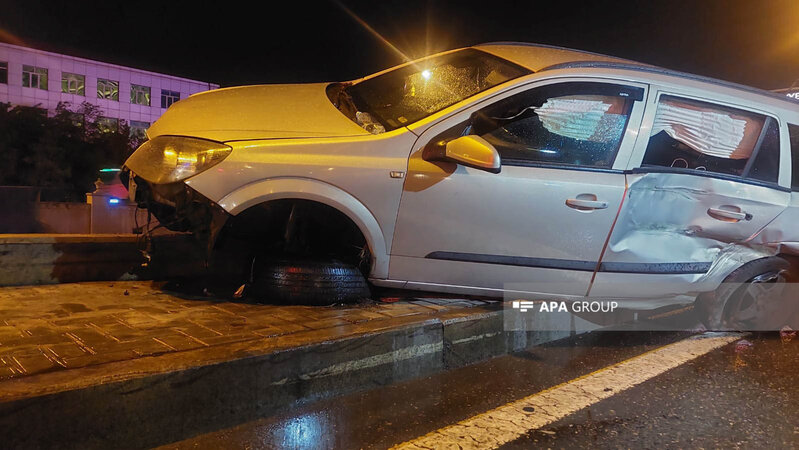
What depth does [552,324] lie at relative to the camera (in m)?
4.27

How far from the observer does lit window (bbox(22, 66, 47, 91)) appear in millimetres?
49750

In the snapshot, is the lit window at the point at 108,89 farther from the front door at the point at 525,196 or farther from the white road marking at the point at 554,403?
the white road marking at the point at 554,403

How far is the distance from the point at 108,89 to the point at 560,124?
60972 millimetres

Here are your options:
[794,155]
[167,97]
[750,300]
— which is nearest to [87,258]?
[750,300]

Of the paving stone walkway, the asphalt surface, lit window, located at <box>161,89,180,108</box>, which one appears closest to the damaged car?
the paving stone walkway

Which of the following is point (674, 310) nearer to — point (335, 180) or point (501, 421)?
point (501, 421)

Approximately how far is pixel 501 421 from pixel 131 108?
62.4m

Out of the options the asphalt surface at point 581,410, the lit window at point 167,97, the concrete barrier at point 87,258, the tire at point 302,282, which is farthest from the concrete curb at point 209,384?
the lit window at point 167,97

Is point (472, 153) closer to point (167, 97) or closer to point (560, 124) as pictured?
point (560, 124)

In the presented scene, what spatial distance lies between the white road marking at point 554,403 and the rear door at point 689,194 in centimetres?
46

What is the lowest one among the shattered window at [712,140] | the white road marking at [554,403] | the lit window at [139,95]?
the white road marking at [554,403]

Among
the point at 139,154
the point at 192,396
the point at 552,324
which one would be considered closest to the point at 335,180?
the point at 139,154

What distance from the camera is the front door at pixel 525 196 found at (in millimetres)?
3430

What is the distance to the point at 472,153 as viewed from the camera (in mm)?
3299
